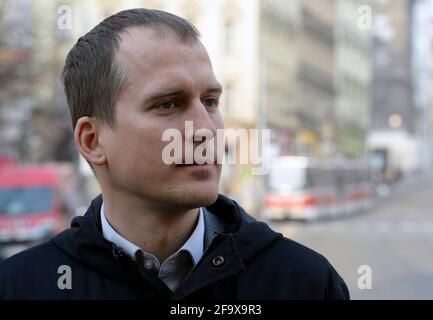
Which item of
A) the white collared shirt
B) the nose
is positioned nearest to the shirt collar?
the white collared shirt

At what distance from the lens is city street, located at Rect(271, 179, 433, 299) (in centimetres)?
1582

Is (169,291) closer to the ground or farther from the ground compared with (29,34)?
closer to the ground

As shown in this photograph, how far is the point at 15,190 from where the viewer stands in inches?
744

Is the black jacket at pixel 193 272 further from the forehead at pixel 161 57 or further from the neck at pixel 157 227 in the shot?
the forehead at pixel 161 57

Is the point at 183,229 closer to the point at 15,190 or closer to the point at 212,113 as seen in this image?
the point at 212,113

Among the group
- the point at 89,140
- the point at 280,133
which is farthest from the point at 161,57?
the point at 280,133

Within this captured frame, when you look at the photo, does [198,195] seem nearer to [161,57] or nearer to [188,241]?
[188,241]

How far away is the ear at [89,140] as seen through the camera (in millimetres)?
2213

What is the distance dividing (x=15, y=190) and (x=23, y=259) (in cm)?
1709

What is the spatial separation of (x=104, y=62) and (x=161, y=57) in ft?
0.47

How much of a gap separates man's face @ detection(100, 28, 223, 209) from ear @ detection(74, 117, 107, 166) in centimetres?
7

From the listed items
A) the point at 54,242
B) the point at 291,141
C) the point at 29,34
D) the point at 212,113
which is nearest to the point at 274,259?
the point at 212,113

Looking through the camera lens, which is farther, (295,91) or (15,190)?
(295,91)

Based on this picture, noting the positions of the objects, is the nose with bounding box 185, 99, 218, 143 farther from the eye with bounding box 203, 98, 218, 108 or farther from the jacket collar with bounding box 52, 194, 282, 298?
the jacket collar with bounding box 52, 194, 282, 298
